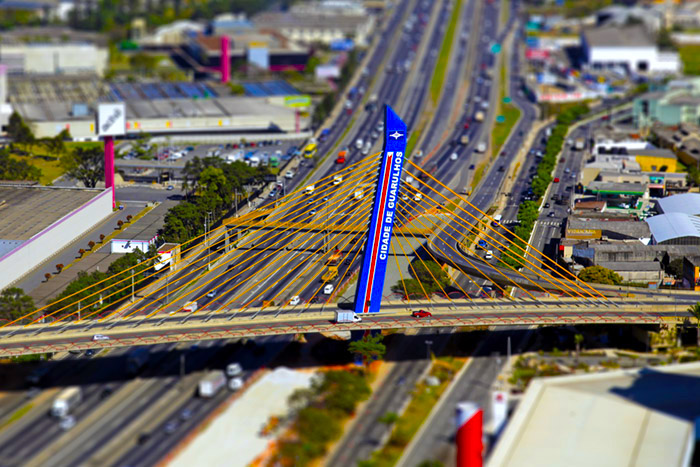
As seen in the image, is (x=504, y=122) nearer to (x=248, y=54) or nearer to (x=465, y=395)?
(x=248, y=54)

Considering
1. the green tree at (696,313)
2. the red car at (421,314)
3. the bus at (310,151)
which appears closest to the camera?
the red car at (421,314)

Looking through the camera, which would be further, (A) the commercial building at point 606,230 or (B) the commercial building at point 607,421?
(A) the commercial building at point 606,230

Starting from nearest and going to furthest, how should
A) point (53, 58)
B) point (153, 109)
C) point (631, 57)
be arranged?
1. point (153, 109)
2. point (53, 58)
3. point (631, 57)

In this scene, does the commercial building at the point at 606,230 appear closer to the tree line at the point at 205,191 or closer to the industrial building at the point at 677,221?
the industrial building at the point at 677,221

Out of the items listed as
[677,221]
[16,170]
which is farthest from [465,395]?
[16,170]

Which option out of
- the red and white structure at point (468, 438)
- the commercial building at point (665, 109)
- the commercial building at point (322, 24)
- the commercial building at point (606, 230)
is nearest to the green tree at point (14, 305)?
the red and white structure at point (468, 438)

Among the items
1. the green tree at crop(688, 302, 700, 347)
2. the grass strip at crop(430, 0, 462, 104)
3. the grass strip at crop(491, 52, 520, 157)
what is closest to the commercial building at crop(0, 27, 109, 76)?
the grass strip at crop(430, 0, 462, 104)

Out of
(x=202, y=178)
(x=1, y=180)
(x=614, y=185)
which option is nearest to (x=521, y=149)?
(x=614, y=185)

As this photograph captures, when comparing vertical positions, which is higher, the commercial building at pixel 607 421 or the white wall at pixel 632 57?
the white wall at pixel 632 57
